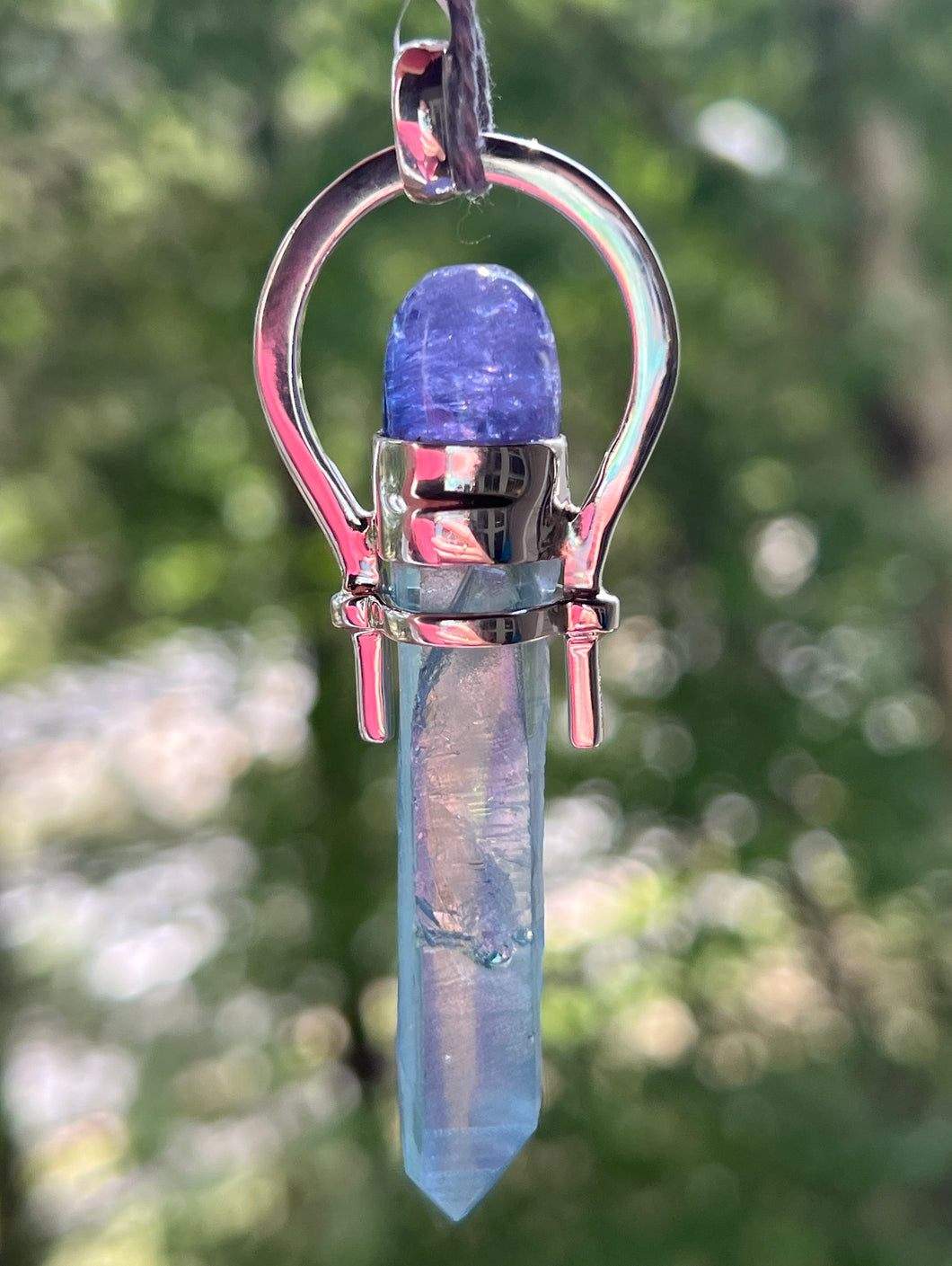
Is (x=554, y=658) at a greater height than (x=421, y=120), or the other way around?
(x=421, y=120)

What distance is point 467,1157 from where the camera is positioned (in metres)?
0.54

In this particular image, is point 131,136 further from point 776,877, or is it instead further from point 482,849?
point 776,877

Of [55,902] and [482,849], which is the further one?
[55,902]

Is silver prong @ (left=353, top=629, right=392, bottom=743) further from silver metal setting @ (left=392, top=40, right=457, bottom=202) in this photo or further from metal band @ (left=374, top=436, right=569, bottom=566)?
silver metal setting @ (left=392, top=40, right=457, bottom=202)

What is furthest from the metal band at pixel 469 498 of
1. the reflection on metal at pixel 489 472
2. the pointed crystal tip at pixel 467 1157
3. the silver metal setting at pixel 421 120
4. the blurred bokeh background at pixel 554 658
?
the blurred bokeh background at pixel 554 658

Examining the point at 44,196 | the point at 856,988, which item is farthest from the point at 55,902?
the point at 856,988

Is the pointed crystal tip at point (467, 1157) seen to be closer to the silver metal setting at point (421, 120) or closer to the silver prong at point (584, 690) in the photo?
the silver prong at point (584, 690)

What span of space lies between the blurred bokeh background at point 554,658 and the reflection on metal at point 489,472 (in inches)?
33.4

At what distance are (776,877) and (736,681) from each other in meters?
0.38

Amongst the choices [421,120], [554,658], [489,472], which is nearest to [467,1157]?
[489,472]

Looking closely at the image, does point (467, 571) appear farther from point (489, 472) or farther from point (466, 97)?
point (466, 97)

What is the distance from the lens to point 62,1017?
1.77m

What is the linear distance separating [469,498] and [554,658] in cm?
124

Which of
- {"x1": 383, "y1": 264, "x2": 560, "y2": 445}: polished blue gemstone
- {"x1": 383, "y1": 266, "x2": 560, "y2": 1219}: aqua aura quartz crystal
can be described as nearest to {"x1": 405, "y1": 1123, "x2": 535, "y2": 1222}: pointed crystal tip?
{"x1": 383, "y1": 266, "x2": 560, "y2": 1219}: aqua aura quartz crystal
